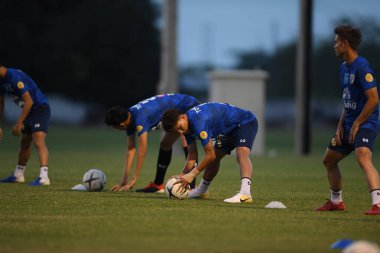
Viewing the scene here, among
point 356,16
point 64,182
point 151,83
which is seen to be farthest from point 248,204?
point 356,16

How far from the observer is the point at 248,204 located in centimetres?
1221

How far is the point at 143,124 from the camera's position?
43.5ft

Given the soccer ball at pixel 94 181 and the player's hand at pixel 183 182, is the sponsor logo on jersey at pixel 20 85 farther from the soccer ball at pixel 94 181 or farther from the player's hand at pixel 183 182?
the player's hand at pixel 183 182

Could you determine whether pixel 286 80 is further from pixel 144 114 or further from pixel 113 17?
pixel 144 114

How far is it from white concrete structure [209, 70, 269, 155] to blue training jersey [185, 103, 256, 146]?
15.5 meters

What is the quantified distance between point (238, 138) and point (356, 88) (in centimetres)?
206

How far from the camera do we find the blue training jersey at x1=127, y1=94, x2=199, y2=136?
1327 centimetres

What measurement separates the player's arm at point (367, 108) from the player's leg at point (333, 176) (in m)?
0.56

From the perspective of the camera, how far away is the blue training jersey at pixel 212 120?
11656 mm

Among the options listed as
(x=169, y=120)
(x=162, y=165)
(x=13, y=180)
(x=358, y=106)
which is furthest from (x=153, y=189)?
(x=358, y=106)

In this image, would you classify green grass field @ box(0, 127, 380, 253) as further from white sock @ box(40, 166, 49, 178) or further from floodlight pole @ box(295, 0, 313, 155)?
floodlight pole @ box(295, 0, 313, 155)

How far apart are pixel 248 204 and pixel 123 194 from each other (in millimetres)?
2139

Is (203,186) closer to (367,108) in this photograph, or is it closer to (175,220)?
(175,220)

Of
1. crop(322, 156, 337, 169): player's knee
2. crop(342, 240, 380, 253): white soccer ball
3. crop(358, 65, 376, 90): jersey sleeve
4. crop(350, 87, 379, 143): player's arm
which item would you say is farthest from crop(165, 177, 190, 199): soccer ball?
crop(342, 240, 380, 253): white soccer ball
